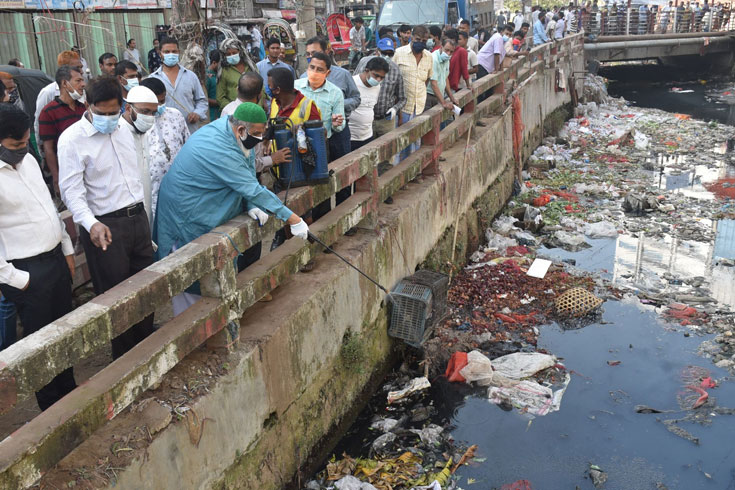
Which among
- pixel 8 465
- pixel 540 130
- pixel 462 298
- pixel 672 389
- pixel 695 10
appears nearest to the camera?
pixel 8 465

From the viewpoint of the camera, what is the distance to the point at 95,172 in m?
3.69

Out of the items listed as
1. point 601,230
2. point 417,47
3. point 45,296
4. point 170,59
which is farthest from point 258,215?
point 601,230

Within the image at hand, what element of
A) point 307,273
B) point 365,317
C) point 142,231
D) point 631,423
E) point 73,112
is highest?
point 73,112

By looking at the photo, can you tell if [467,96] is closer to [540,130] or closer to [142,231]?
[142,231]

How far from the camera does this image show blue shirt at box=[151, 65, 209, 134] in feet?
19.4

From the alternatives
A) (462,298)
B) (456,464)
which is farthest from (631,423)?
(462,298)

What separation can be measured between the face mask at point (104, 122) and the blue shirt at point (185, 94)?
2.32m

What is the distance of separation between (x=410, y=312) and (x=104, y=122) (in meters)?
2.99

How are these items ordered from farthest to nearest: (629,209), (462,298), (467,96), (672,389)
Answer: (629,209), (467,96), (462,298), (672,389)

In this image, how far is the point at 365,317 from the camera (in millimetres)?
5230

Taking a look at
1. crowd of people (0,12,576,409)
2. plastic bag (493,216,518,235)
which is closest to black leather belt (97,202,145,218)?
crowd of people (0,12,576,409)

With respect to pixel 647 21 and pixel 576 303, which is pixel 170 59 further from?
pixel 647 21

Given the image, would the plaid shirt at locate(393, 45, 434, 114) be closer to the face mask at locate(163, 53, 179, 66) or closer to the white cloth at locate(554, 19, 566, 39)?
the face mask at locate(163, 53, 179, 66)

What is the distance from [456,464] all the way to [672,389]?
7.65 ft
